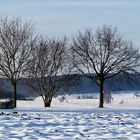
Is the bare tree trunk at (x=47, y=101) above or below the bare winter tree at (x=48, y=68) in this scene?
below

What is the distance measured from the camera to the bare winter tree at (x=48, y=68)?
140 ft

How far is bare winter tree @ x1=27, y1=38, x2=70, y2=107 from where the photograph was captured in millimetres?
42781

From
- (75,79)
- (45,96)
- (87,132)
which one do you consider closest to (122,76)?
(75,79)

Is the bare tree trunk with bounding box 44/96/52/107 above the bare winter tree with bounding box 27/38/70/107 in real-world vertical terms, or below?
below

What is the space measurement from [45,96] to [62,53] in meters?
4.86

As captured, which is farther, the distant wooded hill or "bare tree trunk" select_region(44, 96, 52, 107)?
the distant wooded hill

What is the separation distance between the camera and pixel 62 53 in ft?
145

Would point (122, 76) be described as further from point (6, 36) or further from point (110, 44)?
point (6, 36)

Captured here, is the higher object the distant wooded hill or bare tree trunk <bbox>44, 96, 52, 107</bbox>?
the distant wooded hill

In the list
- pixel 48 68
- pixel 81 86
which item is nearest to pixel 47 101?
pixel 48 68

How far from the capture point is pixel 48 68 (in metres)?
44.0

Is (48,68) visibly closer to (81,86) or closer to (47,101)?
(47,101)

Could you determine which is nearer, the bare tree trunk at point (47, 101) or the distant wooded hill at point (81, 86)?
the bare tree trunk at point (47, 101)

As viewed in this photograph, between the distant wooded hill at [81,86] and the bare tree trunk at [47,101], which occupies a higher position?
the distant wooded hill at [81,86]
